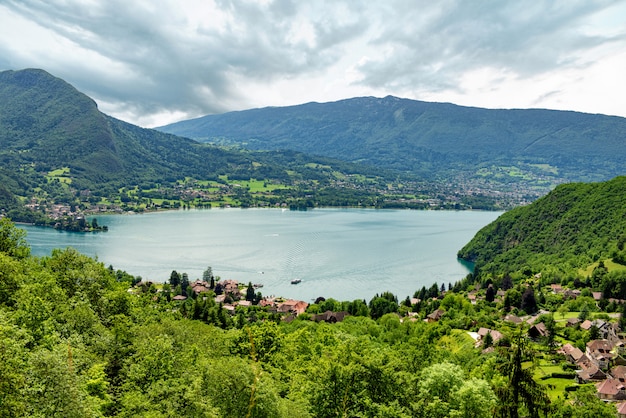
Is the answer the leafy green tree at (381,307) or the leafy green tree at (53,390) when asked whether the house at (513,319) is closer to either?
the leafy green tree at (381,307)

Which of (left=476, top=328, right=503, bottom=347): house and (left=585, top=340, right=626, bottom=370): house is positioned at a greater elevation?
(left=585, top=340, right=626, bottom=370): house

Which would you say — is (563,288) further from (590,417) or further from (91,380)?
(91,380)

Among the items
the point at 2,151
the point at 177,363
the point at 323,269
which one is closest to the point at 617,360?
the point at 177,363

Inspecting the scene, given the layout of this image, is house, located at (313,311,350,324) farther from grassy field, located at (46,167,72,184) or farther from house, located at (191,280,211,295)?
grassy field, located at (46,167,72,184)

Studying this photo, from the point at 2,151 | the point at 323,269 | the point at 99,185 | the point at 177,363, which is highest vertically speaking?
the point at 2,151

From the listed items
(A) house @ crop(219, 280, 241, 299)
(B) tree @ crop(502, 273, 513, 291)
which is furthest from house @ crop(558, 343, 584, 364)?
(A) house @ crop(219, 280, 241, 299)

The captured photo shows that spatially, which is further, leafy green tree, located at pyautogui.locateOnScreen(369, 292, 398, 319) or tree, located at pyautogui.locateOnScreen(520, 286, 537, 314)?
leafy green tree, located at pyautogui.locateOnScreen(369, 292, 398, 319)
